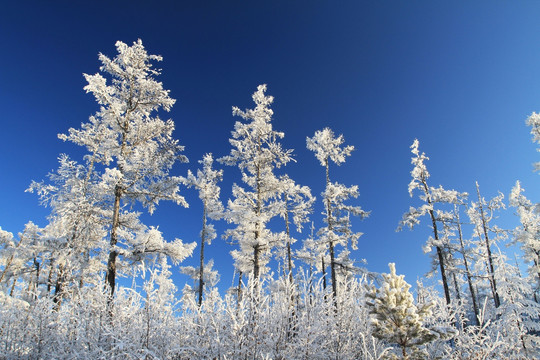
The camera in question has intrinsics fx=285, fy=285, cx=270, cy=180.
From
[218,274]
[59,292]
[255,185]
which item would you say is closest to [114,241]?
[59,292]

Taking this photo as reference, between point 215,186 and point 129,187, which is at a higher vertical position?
point 215,186

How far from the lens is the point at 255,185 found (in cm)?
1617

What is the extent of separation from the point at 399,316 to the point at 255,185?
1207 cm

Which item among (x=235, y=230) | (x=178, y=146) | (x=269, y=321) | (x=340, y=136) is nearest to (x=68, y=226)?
(x=178, y=146)

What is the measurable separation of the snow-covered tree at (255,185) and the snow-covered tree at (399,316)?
9883 mm

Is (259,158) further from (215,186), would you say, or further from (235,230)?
(215,186)

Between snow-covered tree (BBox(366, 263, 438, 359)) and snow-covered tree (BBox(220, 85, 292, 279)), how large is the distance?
32.4ft

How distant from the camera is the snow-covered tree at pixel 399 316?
4543 mm

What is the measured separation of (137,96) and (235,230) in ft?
26.9

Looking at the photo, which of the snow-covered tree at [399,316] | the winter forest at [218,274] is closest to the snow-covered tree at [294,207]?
the winter forest at [218,274]

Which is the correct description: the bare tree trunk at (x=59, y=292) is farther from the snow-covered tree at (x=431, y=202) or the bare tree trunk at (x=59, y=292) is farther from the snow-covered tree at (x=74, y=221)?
the snow-covered tree at (x=431, y=202)

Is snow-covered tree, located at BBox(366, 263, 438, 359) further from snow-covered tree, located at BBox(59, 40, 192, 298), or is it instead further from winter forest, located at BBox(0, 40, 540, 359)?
snow-covered tree, located at BBox(59, 40, 192, 298)

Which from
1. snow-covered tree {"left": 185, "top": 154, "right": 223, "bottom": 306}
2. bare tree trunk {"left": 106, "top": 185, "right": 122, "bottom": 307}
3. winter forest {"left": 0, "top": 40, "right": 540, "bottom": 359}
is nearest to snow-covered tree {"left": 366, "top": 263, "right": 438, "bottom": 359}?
winter forest {"left": 0, "top": 40, "right": 540, "bottom": 359}

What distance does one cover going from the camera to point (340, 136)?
66.6ft
